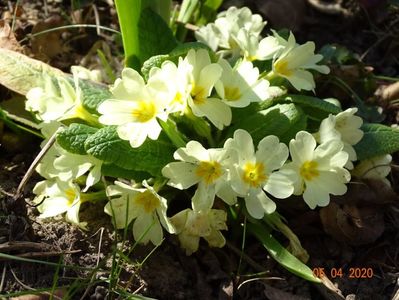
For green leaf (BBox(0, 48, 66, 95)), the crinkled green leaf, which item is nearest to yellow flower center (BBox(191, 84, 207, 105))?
the crinkled green leaf

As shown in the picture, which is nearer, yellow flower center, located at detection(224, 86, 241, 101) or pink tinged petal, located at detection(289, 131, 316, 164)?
pink tinged petal, located at detection(289, 131, 316, 164)

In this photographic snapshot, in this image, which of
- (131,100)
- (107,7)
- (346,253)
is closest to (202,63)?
(131,100)

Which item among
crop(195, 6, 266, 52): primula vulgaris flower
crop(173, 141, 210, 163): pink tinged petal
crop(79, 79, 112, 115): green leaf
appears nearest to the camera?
crop(173, 141, 210, 163): pink tinged petal

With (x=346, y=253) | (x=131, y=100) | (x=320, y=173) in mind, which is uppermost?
(x=131, y=100)

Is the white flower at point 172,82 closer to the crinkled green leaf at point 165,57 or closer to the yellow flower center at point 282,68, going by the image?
the crinkled green leaf at point 165,57

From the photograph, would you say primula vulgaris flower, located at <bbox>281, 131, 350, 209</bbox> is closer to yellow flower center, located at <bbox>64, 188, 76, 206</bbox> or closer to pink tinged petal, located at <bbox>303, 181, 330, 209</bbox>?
pink tinged petal, located at <bbox>303, 181, 330, 209</bbox>

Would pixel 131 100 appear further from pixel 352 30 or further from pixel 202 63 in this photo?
pixel 352 30

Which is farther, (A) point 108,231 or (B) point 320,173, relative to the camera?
(A) point 108,231
